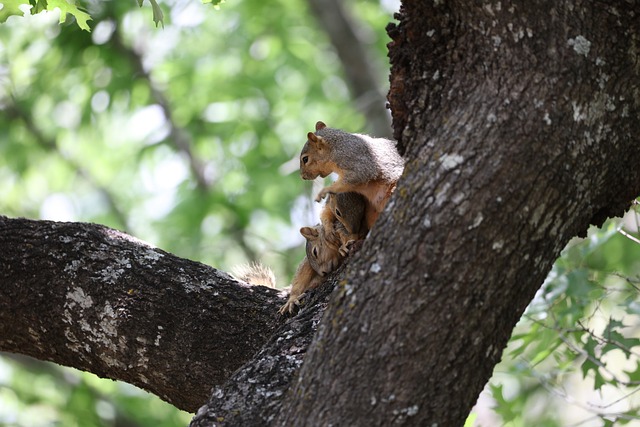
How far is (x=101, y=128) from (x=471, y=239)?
8.71m

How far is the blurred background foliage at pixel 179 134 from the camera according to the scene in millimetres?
8898

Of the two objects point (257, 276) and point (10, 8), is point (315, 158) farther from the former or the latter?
point (10, 8)

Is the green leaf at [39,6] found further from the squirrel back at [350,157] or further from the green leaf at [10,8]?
the squirrel back at [350,157]

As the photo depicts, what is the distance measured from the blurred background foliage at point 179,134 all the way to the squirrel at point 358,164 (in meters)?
3.37

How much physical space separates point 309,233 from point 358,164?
0.49 metres

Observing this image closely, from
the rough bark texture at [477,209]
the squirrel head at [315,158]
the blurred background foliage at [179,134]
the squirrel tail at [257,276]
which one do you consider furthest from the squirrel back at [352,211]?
the blurred background foliage at [179,134]

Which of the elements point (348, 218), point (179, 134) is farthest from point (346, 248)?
point (179, 134)

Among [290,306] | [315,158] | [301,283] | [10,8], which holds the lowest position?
[290,306]

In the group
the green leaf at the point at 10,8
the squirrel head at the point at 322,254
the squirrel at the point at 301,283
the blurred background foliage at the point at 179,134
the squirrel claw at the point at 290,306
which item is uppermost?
the blurred background foliage at the point at 179,134

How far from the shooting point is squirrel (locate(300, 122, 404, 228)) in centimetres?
365

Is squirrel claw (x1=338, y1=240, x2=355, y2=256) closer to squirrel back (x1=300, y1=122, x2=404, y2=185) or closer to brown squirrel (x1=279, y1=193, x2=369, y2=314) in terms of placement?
brown squirrel (x1=279, y1=193, x2=369, y2=314)

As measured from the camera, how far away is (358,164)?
12.2 feet

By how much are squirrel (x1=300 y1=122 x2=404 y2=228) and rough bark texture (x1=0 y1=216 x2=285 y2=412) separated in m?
0.56

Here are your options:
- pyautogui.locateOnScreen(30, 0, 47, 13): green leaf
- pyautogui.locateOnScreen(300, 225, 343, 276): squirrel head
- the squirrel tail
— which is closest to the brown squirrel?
pyautogui.locateOnScreen(300, 225, 343, 276): squirrel head
